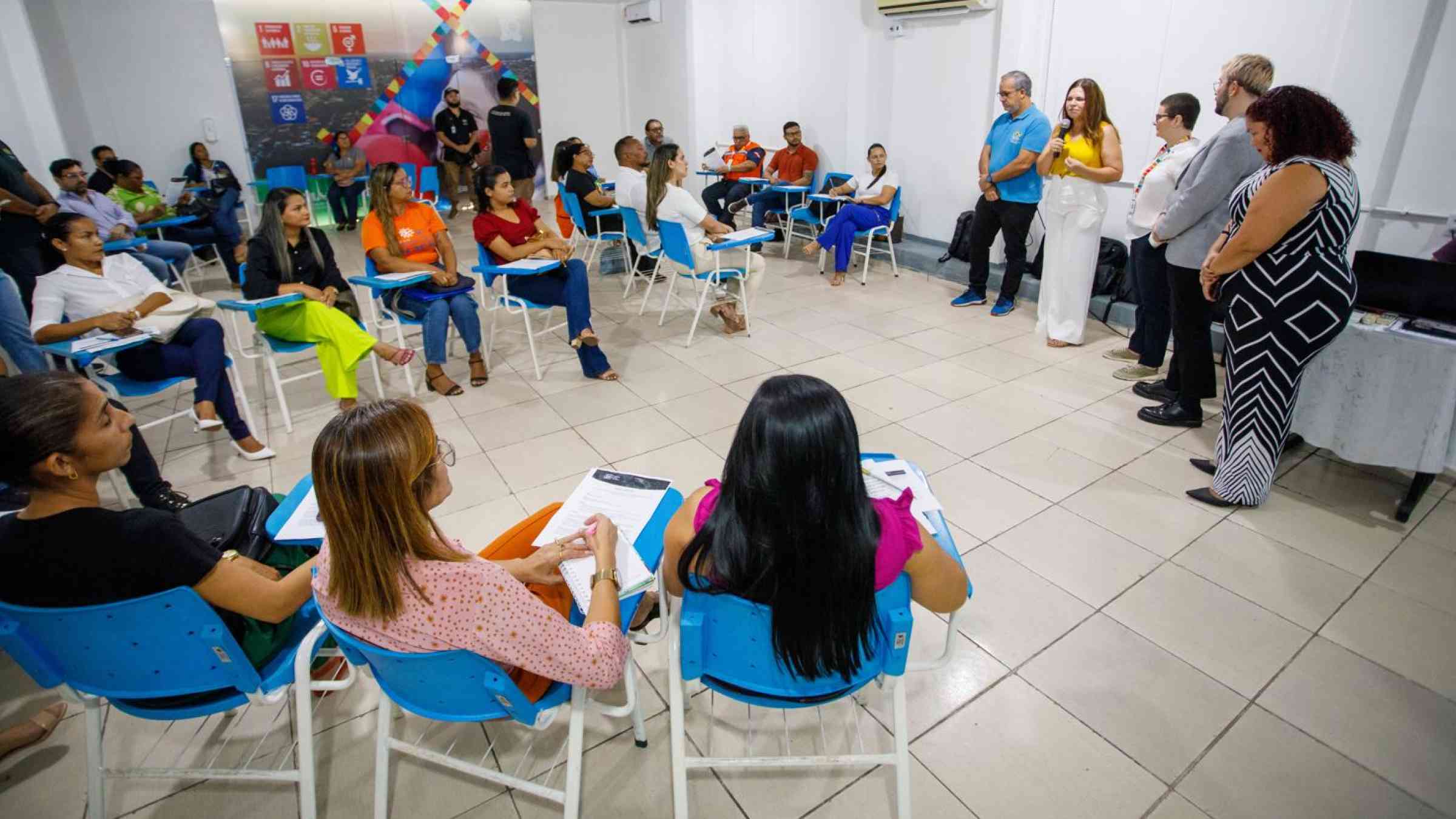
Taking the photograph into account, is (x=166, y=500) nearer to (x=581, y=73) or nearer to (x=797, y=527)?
(x=797, y=527)

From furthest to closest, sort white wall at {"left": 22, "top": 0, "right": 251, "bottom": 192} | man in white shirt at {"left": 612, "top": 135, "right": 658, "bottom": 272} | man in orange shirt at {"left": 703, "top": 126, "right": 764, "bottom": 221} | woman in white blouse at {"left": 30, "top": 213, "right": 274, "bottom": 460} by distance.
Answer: man in orange shirt at {"left": 703, "top": 126, "right": 764, "bottom": 221} < white wall at {"left": 22, "top": 0, "right": 251, "bottom": 192} < man in white shirt at {"left": 612, "top": 135, "right": 658, "bottom": 272} < woman in white blouse at {"left": 30, "top": 213, "right": 274, "bottom": 460}

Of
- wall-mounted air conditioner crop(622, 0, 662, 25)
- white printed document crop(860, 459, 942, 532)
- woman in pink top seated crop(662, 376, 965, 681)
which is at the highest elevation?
wall-mounted air conditioner crop(622, 0, 662, 25)

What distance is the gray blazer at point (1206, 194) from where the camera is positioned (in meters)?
2.98

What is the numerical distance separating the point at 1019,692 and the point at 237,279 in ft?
22.8

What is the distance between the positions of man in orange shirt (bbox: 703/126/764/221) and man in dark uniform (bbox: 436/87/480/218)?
3528 millimetres

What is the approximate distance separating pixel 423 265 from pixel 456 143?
6464 millimetres

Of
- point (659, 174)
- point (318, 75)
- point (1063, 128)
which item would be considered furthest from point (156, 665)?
point (318, 75)

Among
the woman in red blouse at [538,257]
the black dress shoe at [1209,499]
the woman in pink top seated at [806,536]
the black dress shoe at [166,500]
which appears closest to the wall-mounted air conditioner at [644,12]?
the woman in red blouse at [538,257]

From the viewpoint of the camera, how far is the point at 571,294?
4066 millimetres

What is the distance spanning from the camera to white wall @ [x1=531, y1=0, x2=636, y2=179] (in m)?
9.66

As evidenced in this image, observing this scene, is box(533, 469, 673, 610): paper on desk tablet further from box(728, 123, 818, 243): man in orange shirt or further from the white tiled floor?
box(728, 123, 818, 243): man in orange shirt

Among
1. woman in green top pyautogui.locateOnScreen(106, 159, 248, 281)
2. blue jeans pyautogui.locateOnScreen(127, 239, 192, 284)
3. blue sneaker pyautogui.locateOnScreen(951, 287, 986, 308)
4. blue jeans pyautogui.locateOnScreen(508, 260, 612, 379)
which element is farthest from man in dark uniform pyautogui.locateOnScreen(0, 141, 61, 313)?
blue sneaker pyautogui.locateOnScreen(951, 287, 986, 308)

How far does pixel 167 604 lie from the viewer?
1260 millimetres

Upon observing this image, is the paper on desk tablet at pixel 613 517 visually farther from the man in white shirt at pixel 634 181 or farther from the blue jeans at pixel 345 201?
the blue jeans at pixel 345 201
